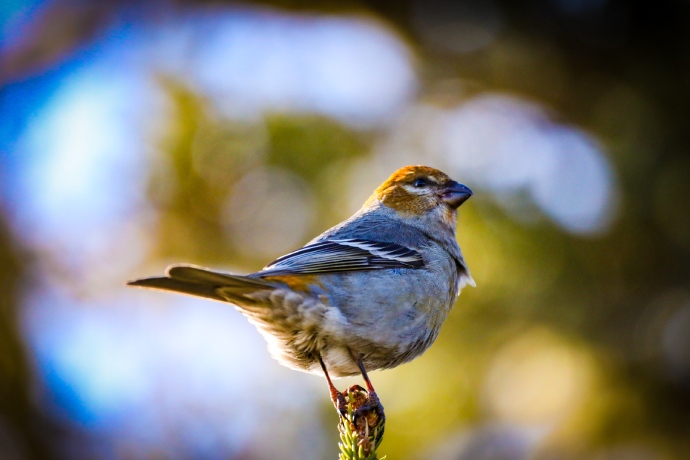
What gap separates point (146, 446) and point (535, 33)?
20.8ft

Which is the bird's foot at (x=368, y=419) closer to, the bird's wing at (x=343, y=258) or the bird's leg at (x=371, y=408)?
the bird's leg at (x=371, y=408)

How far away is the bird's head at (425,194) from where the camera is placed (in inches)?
187

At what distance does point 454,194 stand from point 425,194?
0.21 metres

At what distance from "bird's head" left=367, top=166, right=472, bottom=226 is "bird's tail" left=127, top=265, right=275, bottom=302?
1.63 metres

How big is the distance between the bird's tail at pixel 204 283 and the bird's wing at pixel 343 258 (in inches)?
6.1

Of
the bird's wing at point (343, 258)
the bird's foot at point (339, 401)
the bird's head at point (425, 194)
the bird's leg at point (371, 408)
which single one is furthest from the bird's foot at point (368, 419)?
the bird's head at point (425, 194)

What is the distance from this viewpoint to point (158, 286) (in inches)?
121

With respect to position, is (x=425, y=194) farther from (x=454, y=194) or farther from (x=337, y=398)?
(x=337, y=398)

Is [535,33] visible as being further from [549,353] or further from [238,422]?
[238,422]

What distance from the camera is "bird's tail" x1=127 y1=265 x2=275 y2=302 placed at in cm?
302

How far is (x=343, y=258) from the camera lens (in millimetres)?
3846

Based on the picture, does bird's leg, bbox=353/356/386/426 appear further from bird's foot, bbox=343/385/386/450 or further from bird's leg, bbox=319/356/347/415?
bird's leg, bbox=319/356/347/415

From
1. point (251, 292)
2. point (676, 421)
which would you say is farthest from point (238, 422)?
point (676, 421)

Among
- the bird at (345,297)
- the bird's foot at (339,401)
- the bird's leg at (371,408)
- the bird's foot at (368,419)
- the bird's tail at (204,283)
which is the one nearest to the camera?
the bird's tail at (204,283)
